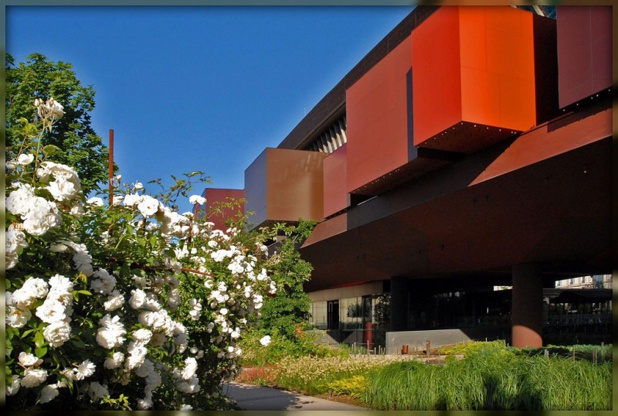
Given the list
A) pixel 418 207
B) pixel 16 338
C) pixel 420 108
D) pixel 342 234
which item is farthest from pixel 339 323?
pixel 16 338

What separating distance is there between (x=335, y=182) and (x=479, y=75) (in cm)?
1182

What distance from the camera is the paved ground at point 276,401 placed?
10156 mm

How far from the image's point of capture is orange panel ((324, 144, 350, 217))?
24.5 meters

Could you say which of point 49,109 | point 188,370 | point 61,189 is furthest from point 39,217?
point 188,370

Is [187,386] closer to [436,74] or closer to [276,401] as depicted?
[276,401]

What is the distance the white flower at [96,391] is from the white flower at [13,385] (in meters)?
0.54

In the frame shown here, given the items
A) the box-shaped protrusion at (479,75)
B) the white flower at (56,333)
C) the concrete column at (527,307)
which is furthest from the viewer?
the concrete column at (527,307)

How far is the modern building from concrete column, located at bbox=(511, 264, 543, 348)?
0.05 meters

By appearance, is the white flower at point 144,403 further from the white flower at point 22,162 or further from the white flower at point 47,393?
the white flower at point 22,162

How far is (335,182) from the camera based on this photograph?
83.3 ft

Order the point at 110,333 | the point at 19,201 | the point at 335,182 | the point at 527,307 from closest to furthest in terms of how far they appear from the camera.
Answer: the point at 19,201, the point at 110,333, the point at 527,307, the point at 335,182

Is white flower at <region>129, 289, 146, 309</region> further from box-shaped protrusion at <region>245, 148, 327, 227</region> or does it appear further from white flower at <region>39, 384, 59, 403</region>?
box-shaped protrusion at <region>245, 148, 327, 227</region>

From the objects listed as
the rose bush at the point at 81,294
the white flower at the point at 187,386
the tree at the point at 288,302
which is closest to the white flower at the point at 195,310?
the rose bush at the point at 81,294

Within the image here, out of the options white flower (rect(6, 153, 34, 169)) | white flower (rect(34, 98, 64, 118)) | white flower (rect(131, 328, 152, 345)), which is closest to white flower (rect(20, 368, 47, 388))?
white flower (rect(131, 328, 152, 345))
